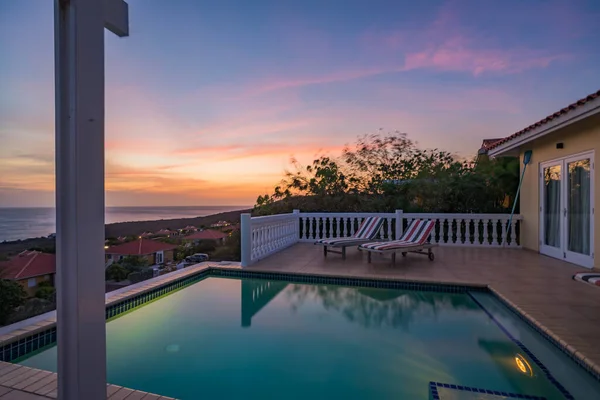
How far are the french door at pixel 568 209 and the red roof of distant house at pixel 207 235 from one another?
25.4 feet

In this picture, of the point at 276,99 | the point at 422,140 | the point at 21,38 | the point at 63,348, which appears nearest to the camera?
the point at 63,348

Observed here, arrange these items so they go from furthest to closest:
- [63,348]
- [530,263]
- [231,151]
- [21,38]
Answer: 1. [231,151]
2. [530,263]
3. [21,38]
4. [63,348]

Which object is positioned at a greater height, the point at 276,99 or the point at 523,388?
the point at 276,99

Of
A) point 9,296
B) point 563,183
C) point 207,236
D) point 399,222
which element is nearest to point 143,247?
point 207,236

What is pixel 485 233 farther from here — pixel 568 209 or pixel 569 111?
pixel 569 111

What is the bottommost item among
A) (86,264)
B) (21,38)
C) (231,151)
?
(86,264)

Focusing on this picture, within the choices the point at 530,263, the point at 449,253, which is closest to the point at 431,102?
the point at 449,253

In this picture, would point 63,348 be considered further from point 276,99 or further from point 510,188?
point 510,188

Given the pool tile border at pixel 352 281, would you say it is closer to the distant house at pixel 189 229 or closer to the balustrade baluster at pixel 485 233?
the distant house at pixel 189 229

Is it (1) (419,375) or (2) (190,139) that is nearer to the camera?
(1) (419,375)

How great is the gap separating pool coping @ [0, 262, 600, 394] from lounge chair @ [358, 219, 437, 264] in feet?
3.48

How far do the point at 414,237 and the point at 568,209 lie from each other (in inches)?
115

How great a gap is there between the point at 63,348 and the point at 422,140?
38.5ft

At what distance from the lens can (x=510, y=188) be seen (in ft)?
31.8
